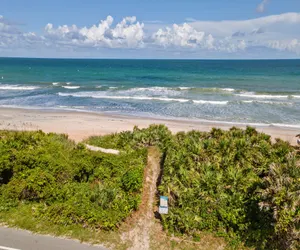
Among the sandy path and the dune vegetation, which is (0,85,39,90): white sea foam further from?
the sandy path

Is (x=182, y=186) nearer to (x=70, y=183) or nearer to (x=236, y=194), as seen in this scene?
(x=236, y=194)

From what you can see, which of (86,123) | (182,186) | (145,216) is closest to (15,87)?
(86,123)

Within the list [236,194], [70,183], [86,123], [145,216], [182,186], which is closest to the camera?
[236,194]

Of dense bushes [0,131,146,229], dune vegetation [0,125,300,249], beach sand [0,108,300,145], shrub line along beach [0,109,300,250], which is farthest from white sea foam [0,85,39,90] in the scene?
dense bushes [0,131,146,229]

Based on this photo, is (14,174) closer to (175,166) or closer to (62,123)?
(175,166)

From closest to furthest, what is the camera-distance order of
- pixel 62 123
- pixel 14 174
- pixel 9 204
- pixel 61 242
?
pixel 61 242, pixel 9 204, pixel 14 174, pixel 62 123

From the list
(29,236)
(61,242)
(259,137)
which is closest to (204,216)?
(61,242)

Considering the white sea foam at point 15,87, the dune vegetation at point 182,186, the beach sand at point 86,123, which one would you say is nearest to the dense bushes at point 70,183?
the dune vegetation at point 182,186

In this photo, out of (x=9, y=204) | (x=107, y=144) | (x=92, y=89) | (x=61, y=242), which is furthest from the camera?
(x=92, y=89)
